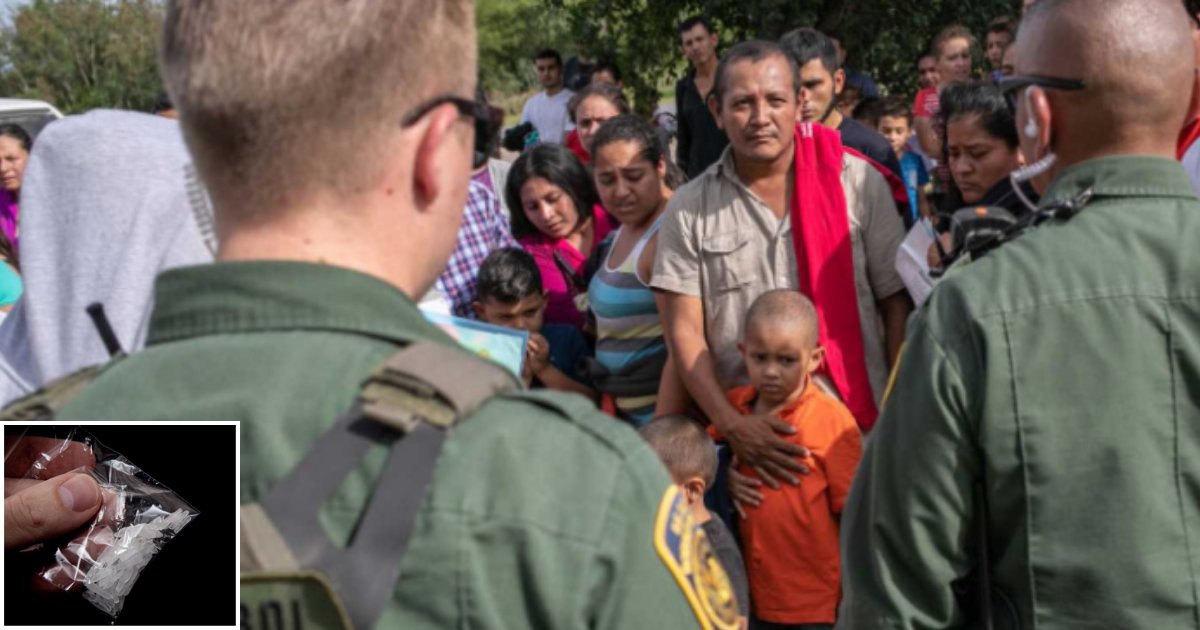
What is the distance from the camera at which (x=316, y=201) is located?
1193 millimetres

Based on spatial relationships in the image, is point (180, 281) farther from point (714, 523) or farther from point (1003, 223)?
point (714, 523)

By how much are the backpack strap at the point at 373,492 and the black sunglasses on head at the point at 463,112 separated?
27 centimetres

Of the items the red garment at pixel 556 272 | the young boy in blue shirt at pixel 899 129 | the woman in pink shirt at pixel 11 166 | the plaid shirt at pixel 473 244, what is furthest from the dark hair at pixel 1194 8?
the woman in pink shirt at pixel 11 166

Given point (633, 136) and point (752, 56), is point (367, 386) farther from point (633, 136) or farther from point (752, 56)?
point (633, 136)

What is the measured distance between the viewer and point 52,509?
1.34m

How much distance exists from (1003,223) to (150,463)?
141 cm

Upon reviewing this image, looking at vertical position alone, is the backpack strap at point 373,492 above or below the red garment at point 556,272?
above

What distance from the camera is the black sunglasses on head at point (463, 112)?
4.02 feet

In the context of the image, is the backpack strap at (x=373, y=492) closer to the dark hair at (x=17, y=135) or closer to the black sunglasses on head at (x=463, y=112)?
the black sunglasses on head at (x=463, y=112)

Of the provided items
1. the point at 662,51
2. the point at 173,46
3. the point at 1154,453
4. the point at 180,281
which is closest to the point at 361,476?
the point at 180,281

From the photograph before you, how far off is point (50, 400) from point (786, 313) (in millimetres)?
2644

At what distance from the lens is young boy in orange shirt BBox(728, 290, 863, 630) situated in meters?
3.60

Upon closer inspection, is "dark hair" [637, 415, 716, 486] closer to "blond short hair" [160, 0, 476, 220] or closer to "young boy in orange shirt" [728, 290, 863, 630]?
"young boy in orange shirt" [728, 290, 863, 630]

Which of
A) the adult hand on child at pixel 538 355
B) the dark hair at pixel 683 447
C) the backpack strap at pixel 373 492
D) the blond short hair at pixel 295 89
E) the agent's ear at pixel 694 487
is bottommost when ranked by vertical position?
the agent's ear at pixel 694 487
